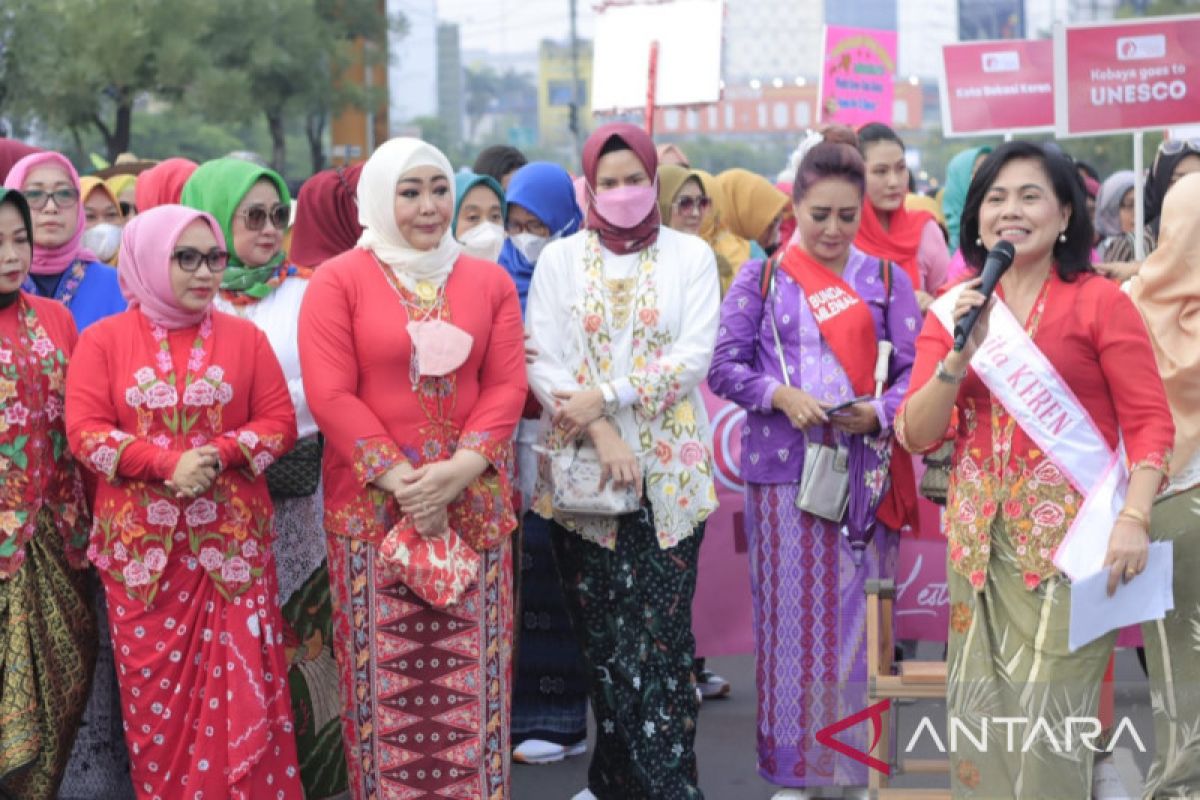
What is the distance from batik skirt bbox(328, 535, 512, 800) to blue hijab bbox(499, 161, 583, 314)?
150cm

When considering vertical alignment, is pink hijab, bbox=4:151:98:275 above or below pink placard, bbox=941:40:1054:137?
below

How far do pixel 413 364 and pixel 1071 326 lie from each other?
1.69 m

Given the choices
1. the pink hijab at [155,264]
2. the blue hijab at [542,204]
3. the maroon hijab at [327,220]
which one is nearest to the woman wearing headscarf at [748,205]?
the blue hijab at [542,204]

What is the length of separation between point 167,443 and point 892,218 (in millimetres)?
3664

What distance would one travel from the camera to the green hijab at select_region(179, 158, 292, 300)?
486cm

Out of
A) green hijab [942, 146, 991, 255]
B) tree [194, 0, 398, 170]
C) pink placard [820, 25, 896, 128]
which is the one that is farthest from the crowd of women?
tree [194, 0, 398, 170]

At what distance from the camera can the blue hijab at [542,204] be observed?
5605mm

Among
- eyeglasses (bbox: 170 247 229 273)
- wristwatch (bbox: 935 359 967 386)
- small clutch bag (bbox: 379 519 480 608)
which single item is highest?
eyeglasses (bbox: 170 247 229 273)

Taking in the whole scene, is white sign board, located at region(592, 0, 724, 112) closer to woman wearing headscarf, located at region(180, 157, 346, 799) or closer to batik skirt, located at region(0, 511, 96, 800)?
woman wearing headscarf, located at region(180, 157, 346, 799)

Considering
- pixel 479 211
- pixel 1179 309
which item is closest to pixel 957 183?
pixel 479 211

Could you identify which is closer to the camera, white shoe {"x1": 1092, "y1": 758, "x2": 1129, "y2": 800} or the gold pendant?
white shoe {"x1": 1092, "y1": 758, "x2": 1129, "y2": 800}

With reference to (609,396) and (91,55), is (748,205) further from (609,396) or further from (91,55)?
(91,55)

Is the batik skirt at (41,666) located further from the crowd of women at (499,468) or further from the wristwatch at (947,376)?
the wristwatch at (947,376)

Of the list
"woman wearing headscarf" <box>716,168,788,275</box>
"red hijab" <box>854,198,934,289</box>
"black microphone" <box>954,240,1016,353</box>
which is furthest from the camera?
"woman wearing headscarf" <box>716,168,788,275</box>
